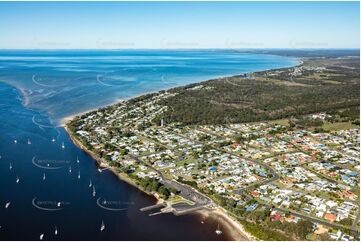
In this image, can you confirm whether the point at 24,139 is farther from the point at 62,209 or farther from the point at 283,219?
the point at 283,219

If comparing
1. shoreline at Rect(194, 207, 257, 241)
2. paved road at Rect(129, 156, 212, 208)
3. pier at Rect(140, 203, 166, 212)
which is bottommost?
A: shoreline at Rect(194, 207, 257, 241)

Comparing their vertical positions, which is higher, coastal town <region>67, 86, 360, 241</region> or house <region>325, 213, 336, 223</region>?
coastal town <region>67, 86, 360, 241</region>

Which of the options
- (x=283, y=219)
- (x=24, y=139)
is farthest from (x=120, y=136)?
(x=283, y=219)

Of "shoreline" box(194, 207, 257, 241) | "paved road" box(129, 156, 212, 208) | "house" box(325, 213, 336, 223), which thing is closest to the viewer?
"shoreline" box(194, 207, 257, 241)

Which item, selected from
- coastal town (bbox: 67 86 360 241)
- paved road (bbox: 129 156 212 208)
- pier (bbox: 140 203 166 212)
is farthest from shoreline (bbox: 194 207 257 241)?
pier (bbox: 140 203 166 212)

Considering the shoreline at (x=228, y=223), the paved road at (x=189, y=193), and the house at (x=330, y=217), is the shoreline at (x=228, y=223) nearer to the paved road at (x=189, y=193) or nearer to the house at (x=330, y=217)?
the paved road at (x=189, y=193)

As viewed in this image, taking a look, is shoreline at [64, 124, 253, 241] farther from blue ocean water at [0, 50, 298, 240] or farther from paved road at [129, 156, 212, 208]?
paved road at [129, 156, 212, 208]

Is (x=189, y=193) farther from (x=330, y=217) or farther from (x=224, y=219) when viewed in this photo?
(x=330, y=217)

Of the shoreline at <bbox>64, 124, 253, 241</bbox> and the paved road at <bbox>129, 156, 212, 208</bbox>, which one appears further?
the paved road at <bbox>129, 156, 212, 208</bbox>

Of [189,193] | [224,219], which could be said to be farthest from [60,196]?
[224,219]
